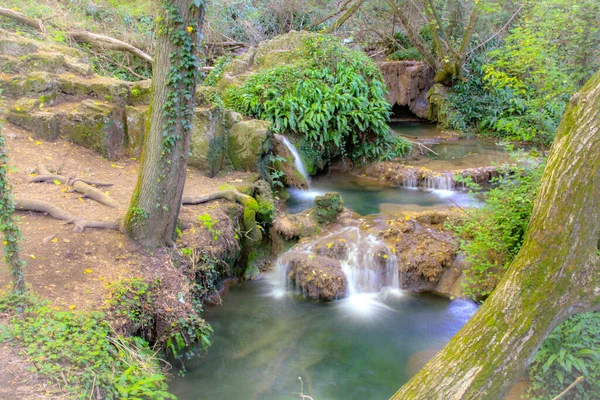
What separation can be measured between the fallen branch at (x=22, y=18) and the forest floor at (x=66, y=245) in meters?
4.83

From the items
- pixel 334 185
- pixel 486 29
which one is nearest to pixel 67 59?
pixel 334 185

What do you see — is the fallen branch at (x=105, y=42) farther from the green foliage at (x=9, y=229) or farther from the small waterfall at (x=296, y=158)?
the green foliage at (x=9, y=229)

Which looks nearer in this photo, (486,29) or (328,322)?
(328,322)

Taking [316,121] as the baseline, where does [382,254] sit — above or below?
below

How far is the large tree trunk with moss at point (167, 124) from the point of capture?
5035 millimetres

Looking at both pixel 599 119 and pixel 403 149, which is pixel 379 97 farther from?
pixel 599 119

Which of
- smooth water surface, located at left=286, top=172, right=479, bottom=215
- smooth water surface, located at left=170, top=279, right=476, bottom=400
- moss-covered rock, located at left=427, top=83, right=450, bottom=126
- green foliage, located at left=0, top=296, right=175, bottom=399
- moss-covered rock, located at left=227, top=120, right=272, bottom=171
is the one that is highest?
moss-covered rock, located at left=427, top=83, right=450, bottom=126

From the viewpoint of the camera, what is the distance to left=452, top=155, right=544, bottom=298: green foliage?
6.03m

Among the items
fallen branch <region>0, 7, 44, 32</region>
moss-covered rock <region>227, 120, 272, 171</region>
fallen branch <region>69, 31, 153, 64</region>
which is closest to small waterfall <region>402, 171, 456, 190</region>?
moss-covered rock <region>227, 120, 272, 171</region>

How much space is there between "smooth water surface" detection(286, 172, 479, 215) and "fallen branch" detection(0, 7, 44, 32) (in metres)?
7.89

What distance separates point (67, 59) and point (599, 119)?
32.3 ft

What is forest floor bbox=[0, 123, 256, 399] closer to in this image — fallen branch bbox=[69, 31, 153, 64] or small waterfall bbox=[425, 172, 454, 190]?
fallen branch bbox=[69, 31, 153, 64]

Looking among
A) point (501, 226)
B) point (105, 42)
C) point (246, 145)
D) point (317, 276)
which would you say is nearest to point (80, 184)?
point (246, 145)

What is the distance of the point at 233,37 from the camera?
57.2 feet
